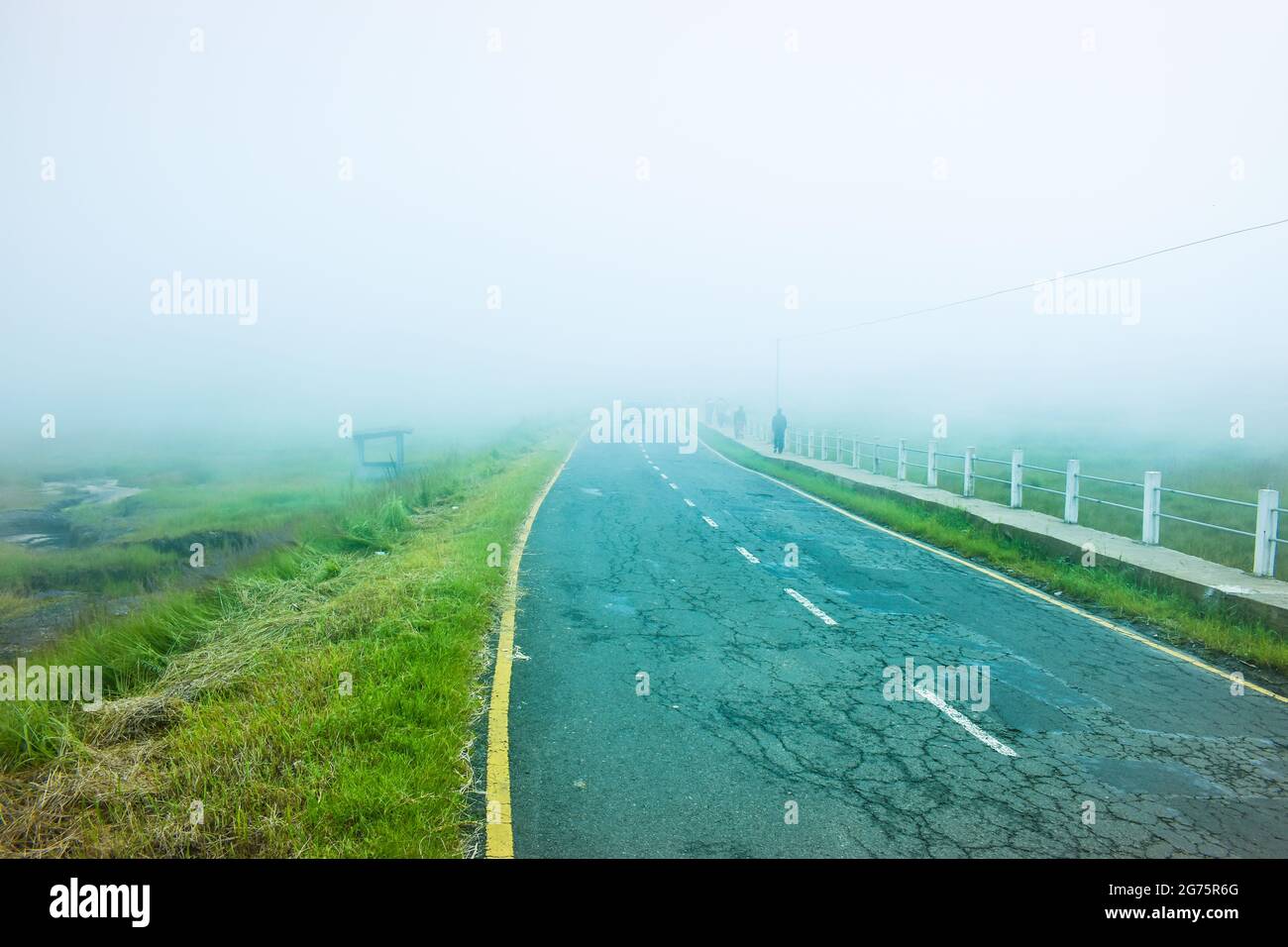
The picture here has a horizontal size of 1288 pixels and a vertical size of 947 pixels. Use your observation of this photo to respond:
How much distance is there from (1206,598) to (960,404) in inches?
2663

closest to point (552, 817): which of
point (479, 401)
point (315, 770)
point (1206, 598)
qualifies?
point (315, 770)

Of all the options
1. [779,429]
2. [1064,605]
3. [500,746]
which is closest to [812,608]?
[1064,605]

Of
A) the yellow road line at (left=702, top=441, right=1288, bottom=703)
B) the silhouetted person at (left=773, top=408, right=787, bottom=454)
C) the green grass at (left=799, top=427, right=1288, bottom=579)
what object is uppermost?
the silhouetted person at (left=773, top=408, right=787, bottom=454)

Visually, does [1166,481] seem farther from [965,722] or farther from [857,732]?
[857,732]

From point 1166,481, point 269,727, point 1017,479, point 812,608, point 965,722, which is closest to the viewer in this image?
point 269,727

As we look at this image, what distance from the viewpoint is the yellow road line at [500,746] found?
4043 millimetres

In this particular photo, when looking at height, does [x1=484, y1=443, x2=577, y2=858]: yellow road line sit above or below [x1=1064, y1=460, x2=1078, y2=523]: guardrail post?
below

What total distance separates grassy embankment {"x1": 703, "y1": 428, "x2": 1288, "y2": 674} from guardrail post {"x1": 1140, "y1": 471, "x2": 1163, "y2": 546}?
4.44 ft

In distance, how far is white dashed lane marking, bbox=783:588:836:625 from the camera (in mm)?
8664

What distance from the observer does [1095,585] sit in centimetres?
1009

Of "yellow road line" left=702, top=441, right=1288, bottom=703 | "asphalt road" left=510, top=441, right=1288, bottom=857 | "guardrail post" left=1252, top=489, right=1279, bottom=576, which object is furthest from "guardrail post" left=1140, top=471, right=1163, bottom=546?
"asphalt road" left=510, top=441, right=1288, bottom=857

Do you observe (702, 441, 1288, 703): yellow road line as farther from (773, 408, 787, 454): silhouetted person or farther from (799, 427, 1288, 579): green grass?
(773, 408, 787, 454): silhouetted person

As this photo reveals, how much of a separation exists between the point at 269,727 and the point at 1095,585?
9.80m
